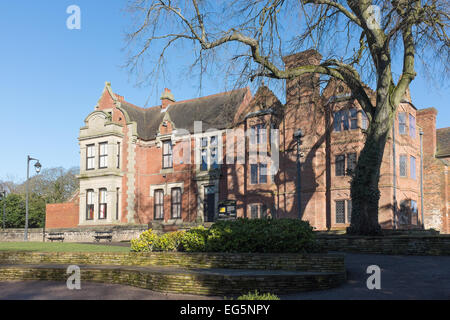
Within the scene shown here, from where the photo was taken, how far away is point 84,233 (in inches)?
1353

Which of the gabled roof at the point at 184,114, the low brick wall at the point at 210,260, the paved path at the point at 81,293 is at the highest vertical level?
the gabled roof at the point at 184,114

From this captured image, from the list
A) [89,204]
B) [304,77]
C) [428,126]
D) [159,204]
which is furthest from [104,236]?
A: [428,126]

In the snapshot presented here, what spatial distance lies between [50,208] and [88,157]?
25.1 feet

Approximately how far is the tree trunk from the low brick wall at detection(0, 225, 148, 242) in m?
17.3

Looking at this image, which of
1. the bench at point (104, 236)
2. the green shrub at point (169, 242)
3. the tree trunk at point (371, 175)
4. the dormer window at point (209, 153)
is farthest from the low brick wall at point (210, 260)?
the dormer window at point (209, 153)

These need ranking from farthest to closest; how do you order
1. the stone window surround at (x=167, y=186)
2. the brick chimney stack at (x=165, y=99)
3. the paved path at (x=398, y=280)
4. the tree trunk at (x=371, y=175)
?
1. the brick chimney stack at (x=165, y=99)
2. the stone window surround at (x=167, y=186)
3. the tree trunk at (x=371, y=175)
4. the paved path at (x=398, y=280)

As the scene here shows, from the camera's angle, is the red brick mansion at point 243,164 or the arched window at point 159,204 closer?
the red brick mansion at point 243,164

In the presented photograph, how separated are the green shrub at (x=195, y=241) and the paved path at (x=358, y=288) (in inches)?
107

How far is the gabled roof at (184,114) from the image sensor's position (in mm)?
37094

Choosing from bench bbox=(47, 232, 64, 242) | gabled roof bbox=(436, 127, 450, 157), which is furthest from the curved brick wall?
gabled roof bbox=(436, 127, 450, 157)

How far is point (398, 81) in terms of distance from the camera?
18875mm

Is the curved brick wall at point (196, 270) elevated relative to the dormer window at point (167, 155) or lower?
lower

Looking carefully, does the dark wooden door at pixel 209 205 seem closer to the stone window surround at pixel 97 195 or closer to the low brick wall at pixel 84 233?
the low brick wall at pixel 84 233
